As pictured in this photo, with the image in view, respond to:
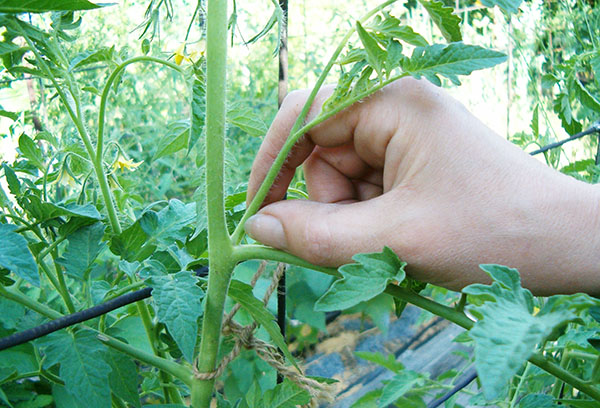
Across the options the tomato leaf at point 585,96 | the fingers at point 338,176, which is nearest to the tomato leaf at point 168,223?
the fingers at point 338,176

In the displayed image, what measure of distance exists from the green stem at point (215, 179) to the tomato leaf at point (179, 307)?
57 mm

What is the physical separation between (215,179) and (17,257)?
0.75ft

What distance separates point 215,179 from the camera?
629mm

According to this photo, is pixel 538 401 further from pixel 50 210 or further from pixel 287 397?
pixel 50 210

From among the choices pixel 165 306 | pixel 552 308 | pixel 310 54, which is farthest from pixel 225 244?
pixel 310 54

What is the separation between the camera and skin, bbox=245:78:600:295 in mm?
637

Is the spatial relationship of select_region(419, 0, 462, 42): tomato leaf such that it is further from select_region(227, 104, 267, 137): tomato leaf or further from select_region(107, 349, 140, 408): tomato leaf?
select_region(107, 349, 140, 408): tomato leaf

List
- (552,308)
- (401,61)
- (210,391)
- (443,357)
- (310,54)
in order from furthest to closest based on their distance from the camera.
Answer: (310,54)
(443,357)
(210,391)
(401,61)
(552,308)

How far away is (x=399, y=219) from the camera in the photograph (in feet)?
2.15

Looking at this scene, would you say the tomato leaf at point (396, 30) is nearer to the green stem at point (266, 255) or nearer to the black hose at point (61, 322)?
the green stem at point (266, 255)

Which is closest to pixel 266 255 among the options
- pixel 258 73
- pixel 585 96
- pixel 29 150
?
pixel 29 150

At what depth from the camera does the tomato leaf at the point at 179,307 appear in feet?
1.88

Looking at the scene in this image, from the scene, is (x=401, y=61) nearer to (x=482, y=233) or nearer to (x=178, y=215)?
(x=482, y=233)

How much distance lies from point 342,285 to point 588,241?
1.12 ft
